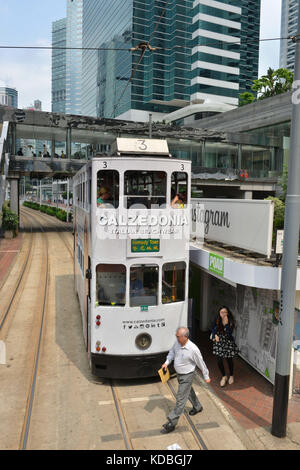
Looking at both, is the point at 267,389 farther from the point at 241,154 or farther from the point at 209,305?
the point at 241,154

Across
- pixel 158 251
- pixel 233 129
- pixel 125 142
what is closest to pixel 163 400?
pixel 158 251

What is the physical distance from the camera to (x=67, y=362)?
32.6 feet

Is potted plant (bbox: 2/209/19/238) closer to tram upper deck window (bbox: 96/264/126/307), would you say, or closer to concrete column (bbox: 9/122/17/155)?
concrete column (bbox: 9/122/17/155)

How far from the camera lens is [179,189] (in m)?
8.73

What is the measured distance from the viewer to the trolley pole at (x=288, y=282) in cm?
652

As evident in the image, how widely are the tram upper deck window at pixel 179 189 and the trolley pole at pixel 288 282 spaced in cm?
265

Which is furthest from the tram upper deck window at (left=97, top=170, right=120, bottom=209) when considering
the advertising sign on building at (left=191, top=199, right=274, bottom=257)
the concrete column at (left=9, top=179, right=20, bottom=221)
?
the concrete column at (left=9, top=179, right=20, bottom=221)

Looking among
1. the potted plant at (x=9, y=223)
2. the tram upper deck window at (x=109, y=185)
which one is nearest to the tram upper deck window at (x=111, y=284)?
the tram upper deck window at (x=109, y=185)

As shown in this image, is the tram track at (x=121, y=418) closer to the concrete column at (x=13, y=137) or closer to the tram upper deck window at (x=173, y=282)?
the tram upper deck window at (x=173, y=282)

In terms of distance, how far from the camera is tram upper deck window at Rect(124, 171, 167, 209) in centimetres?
822

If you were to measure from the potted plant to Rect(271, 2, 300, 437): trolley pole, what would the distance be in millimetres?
27051

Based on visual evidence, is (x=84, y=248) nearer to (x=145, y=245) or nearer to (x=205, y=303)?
(x=145, y=245)

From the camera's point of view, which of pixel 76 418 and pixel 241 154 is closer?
pixel 76 418

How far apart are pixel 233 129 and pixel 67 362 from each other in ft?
147
